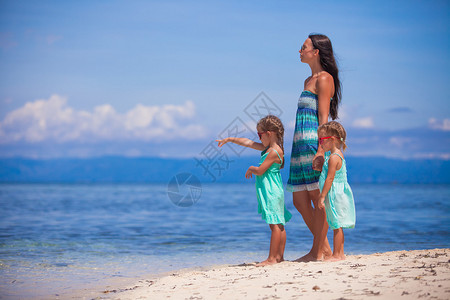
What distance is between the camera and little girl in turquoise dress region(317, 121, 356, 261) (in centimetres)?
451

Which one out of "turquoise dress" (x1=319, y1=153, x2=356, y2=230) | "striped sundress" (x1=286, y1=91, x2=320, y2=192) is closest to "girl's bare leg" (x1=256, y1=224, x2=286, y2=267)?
"striped sundress" (x1=286, y1=91, x2=320, y2=192)

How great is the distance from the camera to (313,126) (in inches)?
186

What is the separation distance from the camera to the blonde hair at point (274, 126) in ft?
15.7

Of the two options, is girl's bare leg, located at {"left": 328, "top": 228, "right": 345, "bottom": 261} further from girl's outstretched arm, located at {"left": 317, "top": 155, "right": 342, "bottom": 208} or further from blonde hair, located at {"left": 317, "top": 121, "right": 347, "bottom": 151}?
blonde hair, located at {"left": 317, "top": 121, "right": 347, "bottom": 151}

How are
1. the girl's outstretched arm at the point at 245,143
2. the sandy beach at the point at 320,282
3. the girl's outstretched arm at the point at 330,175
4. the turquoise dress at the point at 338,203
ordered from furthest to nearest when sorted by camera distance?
the girl's outstretched arm at the point at 245,143, the turquoise dress at the point at 338,203, the girl's outstretched arm at the point at 330,175, the sandy beach at the point at 320,282

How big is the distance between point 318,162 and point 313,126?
1.36 ft

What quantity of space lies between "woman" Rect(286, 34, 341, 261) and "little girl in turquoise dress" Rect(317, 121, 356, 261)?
0.29ft

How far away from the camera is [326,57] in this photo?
486 cm

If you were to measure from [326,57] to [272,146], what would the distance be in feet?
3.62

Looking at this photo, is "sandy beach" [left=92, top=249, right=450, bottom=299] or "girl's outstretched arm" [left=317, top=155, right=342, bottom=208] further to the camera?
"girl's outstretched arm" [left=317, top=155, right=342, bottom=208]

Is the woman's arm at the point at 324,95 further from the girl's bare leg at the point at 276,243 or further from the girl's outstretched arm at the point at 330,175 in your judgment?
the girl's bare leg at the point at 276,243

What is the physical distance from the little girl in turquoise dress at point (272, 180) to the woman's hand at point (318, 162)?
37 centimetres

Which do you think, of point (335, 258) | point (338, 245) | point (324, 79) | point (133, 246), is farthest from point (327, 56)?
point (133, 246)

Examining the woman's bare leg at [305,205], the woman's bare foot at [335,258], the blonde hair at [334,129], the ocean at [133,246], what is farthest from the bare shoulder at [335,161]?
the ocean at [133,246]
